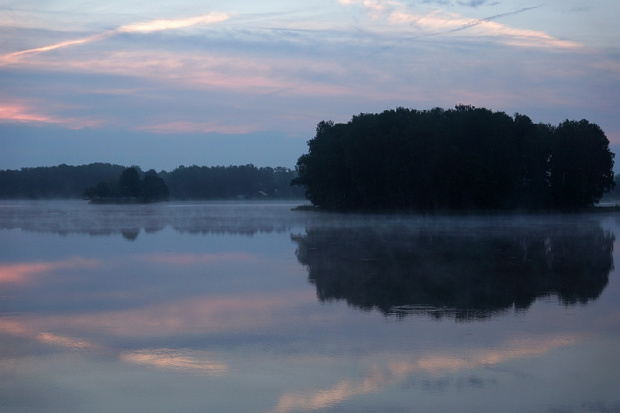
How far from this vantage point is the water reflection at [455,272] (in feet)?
38.5

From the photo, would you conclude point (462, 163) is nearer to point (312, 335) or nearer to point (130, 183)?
point (312, 335)

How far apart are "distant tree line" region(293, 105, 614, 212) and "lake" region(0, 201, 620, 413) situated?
41933 millimetres

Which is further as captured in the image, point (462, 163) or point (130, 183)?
point (130, 183)

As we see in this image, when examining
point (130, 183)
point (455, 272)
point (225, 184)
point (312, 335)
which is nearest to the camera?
point (312, 335)

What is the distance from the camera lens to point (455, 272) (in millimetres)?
15695

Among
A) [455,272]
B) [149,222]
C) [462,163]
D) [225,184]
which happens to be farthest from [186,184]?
[455,272]

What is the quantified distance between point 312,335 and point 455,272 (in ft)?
23.8

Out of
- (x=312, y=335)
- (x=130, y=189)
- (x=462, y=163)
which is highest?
(x=462, y=163)

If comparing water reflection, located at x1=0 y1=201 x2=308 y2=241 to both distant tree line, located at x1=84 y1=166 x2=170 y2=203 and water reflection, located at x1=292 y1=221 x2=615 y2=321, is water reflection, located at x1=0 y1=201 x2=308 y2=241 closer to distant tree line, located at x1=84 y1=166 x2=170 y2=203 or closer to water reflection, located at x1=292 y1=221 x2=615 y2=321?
water reflection, located at x1=292 y1=221 x2=615 y2=321

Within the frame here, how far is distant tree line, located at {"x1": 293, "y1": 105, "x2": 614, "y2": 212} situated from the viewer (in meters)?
60.3

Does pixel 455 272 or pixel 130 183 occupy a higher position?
pixel 130 183

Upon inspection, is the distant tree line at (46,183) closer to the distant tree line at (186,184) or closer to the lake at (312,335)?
the distant tree line at (186,184)

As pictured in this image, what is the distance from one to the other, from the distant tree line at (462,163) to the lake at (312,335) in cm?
4193

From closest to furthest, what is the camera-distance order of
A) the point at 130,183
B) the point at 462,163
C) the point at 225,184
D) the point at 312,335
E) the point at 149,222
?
the point at 312,335 → the point at 149,222 → the point at 462,163 → the point at 130,183 → the point at 225,184
